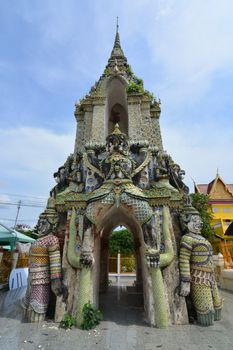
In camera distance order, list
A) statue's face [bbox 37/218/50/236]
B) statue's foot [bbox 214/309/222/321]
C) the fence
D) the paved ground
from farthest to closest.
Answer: the fence < statue's face [bbox 37/218/50/236] < statue's foot [bbox 214/309/222/321] < the paved ground

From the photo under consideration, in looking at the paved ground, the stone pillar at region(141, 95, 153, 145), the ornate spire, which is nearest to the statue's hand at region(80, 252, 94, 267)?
A: the paved ground

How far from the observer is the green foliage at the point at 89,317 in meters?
5.26

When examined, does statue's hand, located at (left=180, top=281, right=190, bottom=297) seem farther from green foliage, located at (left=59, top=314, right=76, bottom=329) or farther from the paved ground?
green foliage, located at (left=59, top=314, right=76, bottom=329)

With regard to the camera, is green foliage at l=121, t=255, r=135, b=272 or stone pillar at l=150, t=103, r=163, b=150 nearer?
stone pillar at l=150, t=103, r=163, b=150

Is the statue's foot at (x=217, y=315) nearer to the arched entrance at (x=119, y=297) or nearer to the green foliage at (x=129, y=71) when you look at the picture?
the arched entrance at (x=119, y=297)

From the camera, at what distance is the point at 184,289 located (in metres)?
5.60

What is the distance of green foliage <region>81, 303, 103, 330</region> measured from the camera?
5.26 metres

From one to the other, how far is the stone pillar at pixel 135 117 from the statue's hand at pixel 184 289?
20.7ft

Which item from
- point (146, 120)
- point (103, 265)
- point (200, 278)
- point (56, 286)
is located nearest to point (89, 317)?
point (56, 286)

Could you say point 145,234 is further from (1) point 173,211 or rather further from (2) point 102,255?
(2) point 102,255

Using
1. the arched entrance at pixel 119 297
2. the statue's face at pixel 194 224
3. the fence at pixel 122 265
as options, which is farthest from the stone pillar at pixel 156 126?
the fence at pixel 122 265

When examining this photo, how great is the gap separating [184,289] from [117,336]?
2068 mm

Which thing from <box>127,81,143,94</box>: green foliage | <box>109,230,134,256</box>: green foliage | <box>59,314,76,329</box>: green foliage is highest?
<box>127,81,143,94</box>: green foliage

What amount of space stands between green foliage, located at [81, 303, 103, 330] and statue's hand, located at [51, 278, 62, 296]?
2.97 ft
